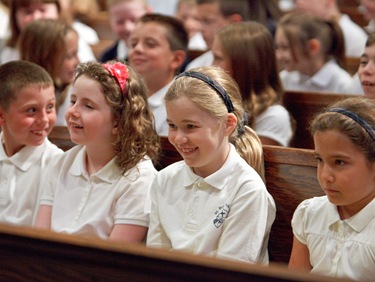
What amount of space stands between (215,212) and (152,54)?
187 centimetres

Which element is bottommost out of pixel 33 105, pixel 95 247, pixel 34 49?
pixel 34 49

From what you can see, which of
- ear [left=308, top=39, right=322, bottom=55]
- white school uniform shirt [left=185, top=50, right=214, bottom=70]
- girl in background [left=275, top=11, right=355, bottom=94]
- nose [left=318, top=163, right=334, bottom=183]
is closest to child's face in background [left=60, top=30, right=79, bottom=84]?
white school uniform shirt [left=185, top=50, right=214, bottom=70]

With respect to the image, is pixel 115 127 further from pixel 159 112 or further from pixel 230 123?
pixel 159 112

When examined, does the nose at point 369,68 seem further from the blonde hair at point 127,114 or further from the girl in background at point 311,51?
the girl in background at point 311,51

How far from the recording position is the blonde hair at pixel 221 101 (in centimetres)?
293

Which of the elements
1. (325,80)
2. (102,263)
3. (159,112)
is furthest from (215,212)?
(325,80)

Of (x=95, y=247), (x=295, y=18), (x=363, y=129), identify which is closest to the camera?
(x=95, y=247)

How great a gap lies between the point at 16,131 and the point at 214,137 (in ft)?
3.30

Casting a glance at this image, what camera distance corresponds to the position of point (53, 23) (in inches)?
191

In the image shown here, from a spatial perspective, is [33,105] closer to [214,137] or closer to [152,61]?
[214,137]

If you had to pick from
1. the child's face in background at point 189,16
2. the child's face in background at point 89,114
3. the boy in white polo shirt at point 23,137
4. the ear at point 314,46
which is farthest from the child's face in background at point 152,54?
the child's face in background at point 189,16

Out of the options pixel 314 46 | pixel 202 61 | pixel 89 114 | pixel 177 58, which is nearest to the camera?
pixel 89 114

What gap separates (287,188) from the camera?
3.09m

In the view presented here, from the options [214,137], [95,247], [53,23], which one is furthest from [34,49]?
[95,247]
